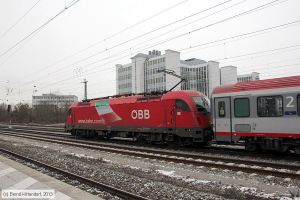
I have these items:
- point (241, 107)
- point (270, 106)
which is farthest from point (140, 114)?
point (270, 106)

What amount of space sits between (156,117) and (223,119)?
5.12 meters

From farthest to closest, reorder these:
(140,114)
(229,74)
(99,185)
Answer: (229,74)
(140,114)
(99,185)

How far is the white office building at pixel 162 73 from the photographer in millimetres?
86312

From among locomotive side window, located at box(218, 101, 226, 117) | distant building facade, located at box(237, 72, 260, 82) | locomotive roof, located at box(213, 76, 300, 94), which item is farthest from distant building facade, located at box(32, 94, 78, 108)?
locomotive roof, located at box(213, 76, 300, 94)

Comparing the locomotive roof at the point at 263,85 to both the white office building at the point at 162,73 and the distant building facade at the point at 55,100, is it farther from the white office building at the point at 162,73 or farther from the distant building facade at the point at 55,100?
the distant building facade at the point at 55,100

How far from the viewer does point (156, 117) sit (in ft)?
66.1

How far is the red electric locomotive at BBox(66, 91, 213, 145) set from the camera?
1811 centimetres

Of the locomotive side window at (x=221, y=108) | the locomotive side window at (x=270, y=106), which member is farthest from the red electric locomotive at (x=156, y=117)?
the locomotive side window at (x=270, y=106)

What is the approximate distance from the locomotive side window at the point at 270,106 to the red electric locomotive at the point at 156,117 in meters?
3.98

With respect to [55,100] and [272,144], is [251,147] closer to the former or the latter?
[272,144]

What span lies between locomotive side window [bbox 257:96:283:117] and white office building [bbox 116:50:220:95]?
64.7 m

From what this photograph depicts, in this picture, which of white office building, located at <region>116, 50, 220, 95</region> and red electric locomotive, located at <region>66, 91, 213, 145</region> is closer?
red electric locomotive, located at <region>66, 91, 213, 145</region>

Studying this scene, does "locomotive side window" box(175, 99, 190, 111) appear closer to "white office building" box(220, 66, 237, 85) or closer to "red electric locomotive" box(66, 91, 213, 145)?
"red electric locomotive" box(66, 91, 213, 145)

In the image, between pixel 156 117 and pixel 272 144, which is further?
pixel 156 117
